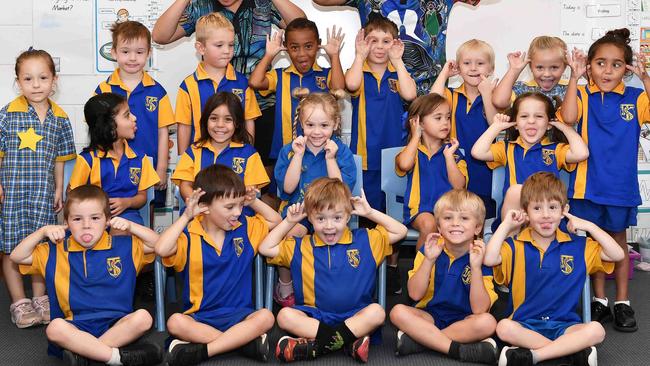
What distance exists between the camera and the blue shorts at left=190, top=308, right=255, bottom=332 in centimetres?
297

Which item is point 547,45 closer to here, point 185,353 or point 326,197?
point 326,197

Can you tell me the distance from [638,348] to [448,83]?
6.42 ft

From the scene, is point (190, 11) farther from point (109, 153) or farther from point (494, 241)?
point (494, 241)

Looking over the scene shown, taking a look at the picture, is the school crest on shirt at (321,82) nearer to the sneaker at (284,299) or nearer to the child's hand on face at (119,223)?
the sneaker at (284,299)

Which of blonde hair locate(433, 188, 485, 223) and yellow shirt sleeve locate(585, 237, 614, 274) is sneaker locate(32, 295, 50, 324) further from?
yellow shirt sleeve locate(585, 237, 614, 274)

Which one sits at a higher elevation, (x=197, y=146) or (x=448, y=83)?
(x=448, y=83)

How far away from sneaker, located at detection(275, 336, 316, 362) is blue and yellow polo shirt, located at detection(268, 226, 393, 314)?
185 millimetres

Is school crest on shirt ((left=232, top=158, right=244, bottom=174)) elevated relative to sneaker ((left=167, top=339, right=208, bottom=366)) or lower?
elevated

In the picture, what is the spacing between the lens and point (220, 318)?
299cm

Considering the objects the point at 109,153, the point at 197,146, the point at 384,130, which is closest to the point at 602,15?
the point at 384,130

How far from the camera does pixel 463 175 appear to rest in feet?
11.5

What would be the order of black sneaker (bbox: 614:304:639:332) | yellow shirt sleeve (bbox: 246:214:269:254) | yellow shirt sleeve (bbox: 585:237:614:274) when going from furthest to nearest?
1. black sneaker (bbox: 614:304:639:332)
2. yellow shirt sleeve (bbox: 246:214:269:254)
3. yellow shirt sleeve (bbox: 585:237:614:274)

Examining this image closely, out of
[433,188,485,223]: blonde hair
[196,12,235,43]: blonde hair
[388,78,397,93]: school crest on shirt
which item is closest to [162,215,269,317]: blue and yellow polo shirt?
[433,188,485,223]: blonde hair

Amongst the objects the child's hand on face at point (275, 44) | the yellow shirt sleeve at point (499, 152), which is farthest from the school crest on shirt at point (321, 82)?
the yellow shirt sleeve at point (499, 152)
